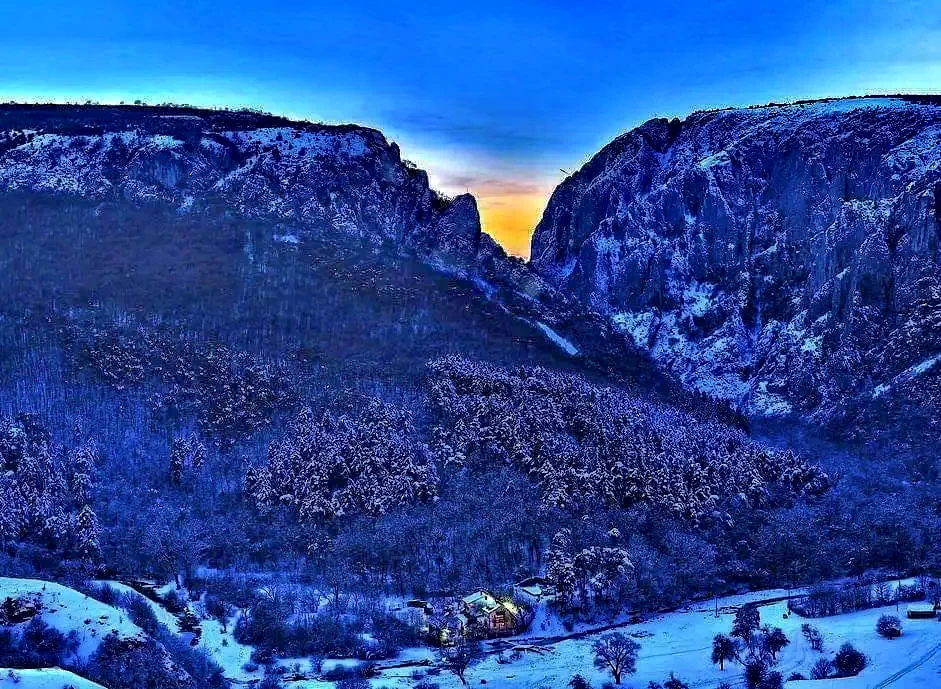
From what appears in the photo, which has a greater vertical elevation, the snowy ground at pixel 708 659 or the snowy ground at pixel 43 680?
the snowy ground at pixel 43 680

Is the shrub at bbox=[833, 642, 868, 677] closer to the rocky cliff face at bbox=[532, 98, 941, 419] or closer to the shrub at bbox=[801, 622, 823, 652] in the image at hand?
the shrub at bbox=[801, 622, 823, 652]

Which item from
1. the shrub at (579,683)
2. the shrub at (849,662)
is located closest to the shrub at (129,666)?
the shrub at (579,683)

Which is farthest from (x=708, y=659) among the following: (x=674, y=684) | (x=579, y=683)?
(x=579, y=683)

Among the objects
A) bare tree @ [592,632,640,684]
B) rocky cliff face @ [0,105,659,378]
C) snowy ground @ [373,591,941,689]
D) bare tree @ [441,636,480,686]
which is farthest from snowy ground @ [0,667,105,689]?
rocky cliff face @ [0,105,659,378]

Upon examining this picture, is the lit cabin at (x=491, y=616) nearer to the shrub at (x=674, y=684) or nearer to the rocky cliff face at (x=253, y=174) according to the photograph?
the shrub at (x=674, y=684)

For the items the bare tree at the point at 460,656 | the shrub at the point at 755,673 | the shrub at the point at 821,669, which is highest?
the shrub at the point at 821,669
